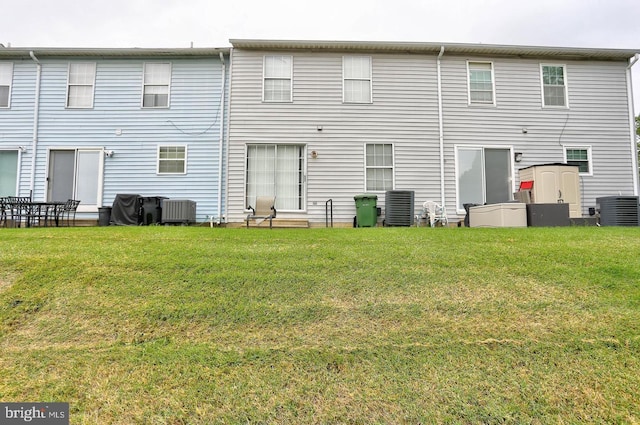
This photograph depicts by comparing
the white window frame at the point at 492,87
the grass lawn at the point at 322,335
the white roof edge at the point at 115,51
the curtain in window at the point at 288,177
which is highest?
the white roof edge at the point at 115,51

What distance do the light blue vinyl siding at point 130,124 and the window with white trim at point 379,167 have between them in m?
4.50

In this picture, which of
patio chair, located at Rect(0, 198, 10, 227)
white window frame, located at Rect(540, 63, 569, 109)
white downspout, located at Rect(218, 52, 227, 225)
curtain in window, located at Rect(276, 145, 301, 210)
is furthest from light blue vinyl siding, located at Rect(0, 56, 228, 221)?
white window frame, located at Rect(540, 63, 569, 109)

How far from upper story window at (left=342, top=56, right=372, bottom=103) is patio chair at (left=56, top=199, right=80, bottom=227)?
8297mm

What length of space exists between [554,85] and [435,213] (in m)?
5.70

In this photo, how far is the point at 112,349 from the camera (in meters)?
3.09

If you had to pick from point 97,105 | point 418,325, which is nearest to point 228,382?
point 418,325

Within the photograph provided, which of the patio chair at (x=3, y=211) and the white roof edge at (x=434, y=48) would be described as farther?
the white roof edge at (x=434, y=48)

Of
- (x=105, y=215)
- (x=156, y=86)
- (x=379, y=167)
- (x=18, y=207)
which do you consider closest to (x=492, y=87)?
(x=379, y=167)

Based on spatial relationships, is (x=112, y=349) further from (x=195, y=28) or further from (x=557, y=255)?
(x=195, y=28)

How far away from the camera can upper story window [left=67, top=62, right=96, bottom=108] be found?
1166 centimetres

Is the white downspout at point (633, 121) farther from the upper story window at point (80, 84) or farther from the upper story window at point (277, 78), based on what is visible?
the upper story window at point (80, 84)

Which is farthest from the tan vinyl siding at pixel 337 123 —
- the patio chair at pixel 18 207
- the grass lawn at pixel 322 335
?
the grass lawn at pixel 322 335

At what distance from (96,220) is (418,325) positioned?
1084 centimetres

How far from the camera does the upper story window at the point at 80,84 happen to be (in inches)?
459
